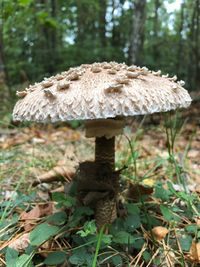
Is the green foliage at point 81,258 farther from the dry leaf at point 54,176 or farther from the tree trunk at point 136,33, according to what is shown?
the tree trunk at point 136,33

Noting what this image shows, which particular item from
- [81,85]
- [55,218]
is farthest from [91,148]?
[81,85]

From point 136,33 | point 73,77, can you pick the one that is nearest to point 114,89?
point 73,77

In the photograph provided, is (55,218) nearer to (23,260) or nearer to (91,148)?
(23,260)

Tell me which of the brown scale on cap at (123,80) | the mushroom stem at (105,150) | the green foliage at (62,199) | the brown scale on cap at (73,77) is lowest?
the green foliage at (62,199)

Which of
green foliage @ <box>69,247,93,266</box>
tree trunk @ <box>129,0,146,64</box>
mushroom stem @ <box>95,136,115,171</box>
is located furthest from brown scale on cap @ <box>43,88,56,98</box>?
tree trunk @ <box>129,0,146,64</box>

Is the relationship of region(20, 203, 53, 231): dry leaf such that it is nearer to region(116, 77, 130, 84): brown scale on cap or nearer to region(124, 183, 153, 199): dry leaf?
region(124, 183, 153, 199): dry leaf

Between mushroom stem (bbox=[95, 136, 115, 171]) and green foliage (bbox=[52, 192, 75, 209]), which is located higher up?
mushroom stem (bbox=[95, 136, 115, 171])

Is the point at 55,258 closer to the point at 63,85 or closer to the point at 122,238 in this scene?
the point at 122,238

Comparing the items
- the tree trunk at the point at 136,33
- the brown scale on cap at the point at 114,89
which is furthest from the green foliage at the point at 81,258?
the tree trunk at the point at 136,33
